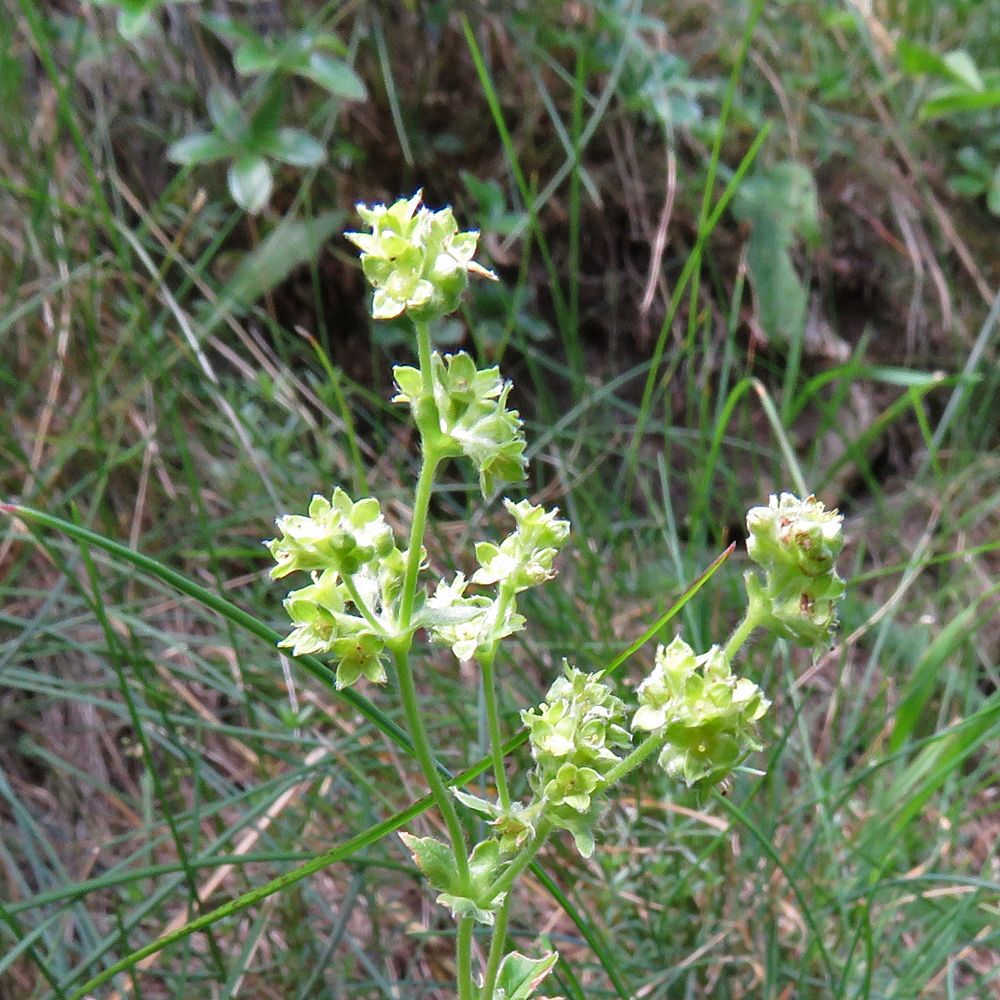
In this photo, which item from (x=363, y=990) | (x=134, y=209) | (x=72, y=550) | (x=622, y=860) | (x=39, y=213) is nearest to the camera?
(x=363, y=990)

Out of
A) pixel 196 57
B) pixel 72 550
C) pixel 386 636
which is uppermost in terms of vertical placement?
pixel 196 57

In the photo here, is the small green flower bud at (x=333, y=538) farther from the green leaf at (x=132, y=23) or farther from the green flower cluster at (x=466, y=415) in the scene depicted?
the green leaf at (x=132, y=23)

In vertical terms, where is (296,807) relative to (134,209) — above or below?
below

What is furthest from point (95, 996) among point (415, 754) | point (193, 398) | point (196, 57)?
point (196, 57)

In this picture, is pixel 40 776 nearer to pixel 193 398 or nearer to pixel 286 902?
pixel 286 902

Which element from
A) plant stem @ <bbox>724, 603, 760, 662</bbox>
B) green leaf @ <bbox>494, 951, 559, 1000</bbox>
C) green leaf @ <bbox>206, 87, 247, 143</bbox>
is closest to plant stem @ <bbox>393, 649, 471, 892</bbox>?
green leaf @ <bbox>494, 951, 559, 1000</bbox>

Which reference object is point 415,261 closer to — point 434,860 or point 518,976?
point 434,860
